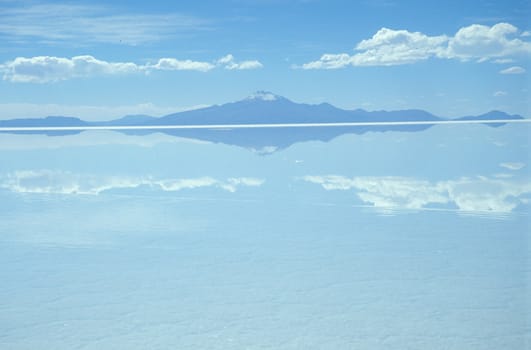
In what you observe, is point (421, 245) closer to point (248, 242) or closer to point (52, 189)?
point (248, 242)

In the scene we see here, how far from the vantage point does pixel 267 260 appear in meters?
2.77

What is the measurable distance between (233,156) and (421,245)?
4407 mm

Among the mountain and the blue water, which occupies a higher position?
the mountain

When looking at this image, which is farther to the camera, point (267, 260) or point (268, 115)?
point (268, 115)

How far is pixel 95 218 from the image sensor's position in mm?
3781

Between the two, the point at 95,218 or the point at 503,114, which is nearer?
the point at 95,218

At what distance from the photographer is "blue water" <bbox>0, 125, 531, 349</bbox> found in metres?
2.00

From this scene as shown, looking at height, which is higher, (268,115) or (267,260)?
(268,115)

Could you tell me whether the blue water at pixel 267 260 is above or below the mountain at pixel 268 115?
below

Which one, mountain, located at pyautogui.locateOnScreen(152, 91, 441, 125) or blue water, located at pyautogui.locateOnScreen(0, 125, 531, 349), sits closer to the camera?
blue water, located at pyautogui.locateOnScreen(0, 125, 531, 349)

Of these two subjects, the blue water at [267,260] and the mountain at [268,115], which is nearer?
the blue water at [267,260]

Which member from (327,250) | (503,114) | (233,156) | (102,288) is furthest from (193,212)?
(503,114)

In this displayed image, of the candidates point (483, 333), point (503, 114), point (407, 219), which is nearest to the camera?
point (483, 333)

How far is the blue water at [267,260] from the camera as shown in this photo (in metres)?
2.00
